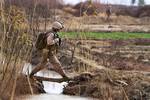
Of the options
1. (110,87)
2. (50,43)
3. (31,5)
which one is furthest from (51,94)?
(31,5)

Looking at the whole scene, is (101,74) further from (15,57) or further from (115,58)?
(115,58)

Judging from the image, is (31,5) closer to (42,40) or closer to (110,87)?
(42,40)

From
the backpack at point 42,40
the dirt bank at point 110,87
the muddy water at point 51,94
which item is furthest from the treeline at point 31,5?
the dirt bank at point 110,87

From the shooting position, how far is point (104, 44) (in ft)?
80.7

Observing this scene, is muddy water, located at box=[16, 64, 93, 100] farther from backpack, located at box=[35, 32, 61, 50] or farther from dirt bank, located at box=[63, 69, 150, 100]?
backpack, located at box=[35, 32, 61, 50]

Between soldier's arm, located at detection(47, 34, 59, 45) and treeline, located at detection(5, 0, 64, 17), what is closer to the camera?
treeline, located at detection(5, 0, 64, 17)

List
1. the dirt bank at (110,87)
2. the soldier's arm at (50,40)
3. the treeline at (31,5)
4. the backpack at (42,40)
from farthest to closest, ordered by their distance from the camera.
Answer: the backpack at (42,40) → the soldier's arm at (50,40) → the dirt bank at (110,87) → the treeline at (31,5)

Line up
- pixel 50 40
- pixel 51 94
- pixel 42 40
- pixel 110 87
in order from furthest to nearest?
pixel 51 94
pixel 42 40
pixel 50 40
pixel 110 87

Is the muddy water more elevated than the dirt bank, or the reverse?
the dirt bank

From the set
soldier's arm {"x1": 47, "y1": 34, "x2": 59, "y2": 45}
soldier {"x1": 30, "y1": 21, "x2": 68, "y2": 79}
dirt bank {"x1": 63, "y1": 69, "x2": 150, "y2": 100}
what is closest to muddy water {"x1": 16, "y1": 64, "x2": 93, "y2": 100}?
dirt bank {"x1": 63, "y1": 69, "x2": 150, "y2": 100}

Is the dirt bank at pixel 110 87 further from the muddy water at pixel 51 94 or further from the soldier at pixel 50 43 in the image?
the soldier at pixel 50 43

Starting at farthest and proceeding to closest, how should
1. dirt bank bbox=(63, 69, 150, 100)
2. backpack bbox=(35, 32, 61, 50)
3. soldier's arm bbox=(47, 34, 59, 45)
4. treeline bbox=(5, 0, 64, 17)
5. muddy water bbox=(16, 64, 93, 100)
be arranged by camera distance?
backpack bbox=(35, 32, 61, 50)
soldier's arm bbox=(47, 34, 59, 45)
dirt bank bbox=(63, 69, 150, 100)
muddy water bbox=(16, 64, 93, 100)
treeline bbox=(5, 0, 64, 17)

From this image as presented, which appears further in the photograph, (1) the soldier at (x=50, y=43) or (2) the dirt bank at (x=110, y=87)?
(1) the soldier at (x=50, y=43)

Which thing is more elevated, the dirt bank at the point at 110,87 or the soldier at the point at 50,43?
the soldier at the point at 50,43
